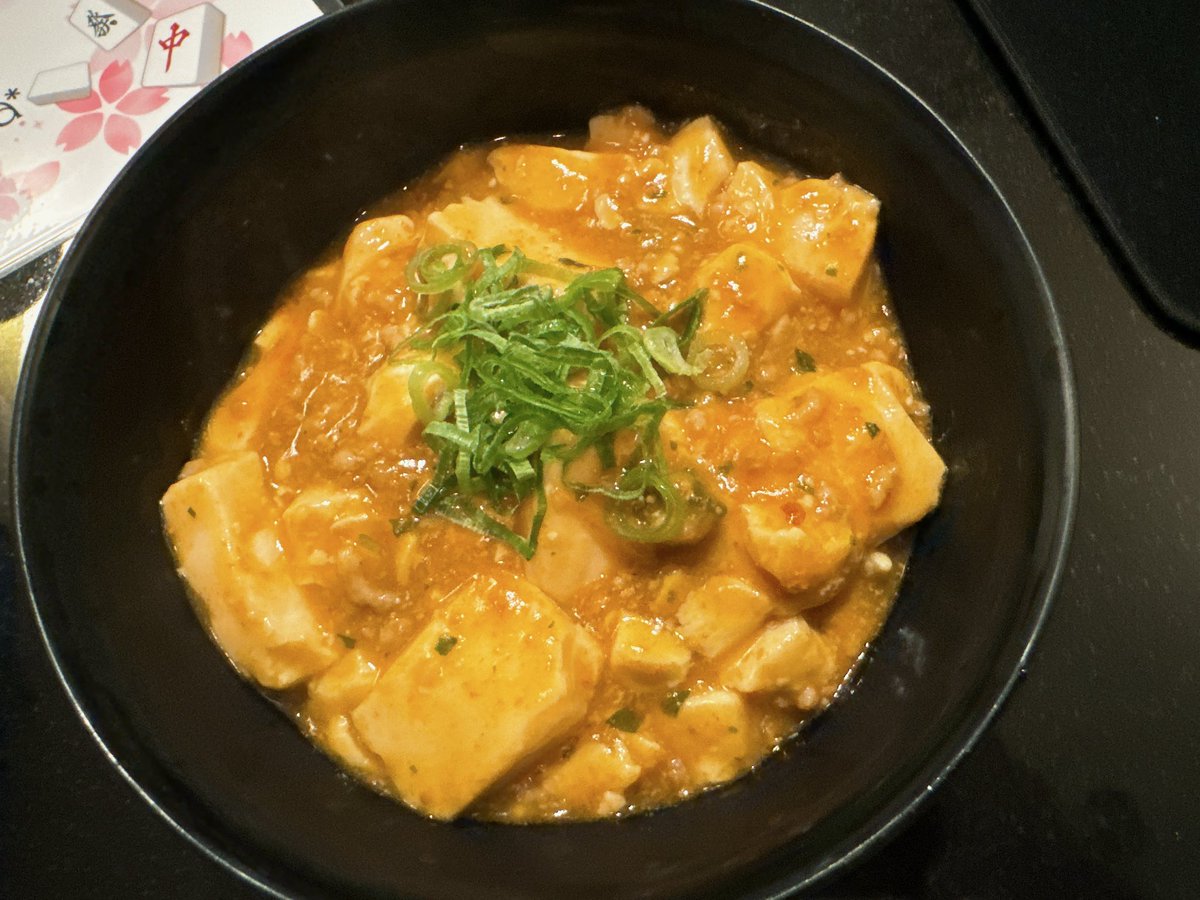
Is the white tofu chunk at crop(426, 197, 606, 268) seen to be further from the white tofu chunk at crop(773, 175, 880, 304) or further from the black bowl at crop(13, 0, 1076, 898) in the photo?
the white tofu chunk at crop(773, 175, 880, 304)

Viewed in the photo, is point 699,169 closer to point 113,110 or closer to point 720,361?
point 720,361

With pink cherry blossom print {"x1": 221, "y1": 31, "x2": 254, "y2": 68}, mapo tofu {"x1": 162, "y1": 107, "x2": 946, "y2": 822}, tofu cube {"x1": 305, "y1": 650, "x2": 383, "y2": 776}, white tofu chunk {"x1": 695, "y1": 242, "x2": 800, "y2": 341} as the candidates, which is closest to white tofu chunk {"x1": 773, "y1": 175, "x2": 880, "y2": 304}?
mapo tofu {"x1": 162, "y1": 107, "x2": 946, "y2": 822}

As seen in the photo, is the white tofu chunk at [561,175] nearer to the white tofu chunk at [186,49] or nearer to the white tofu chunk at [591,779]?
the white tofu chunk at [186,49]

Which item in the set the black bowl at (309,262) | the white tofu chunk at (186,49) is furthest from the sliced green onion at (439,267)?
the white tofu chunk at (186,49)

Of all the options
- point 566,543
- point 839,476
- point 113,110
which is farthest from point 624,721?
point 113,110

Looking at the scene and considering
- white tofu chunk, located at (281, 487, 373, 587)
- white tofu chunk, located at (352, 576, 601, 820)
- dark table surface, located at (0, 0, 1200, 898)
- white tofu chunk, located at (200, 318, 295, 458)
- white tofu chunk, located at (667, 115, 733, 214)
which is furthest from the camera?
white tofu chunk, located at (667, 115, 733, 214)

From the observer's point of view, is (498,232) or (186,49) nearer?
(498,232)
